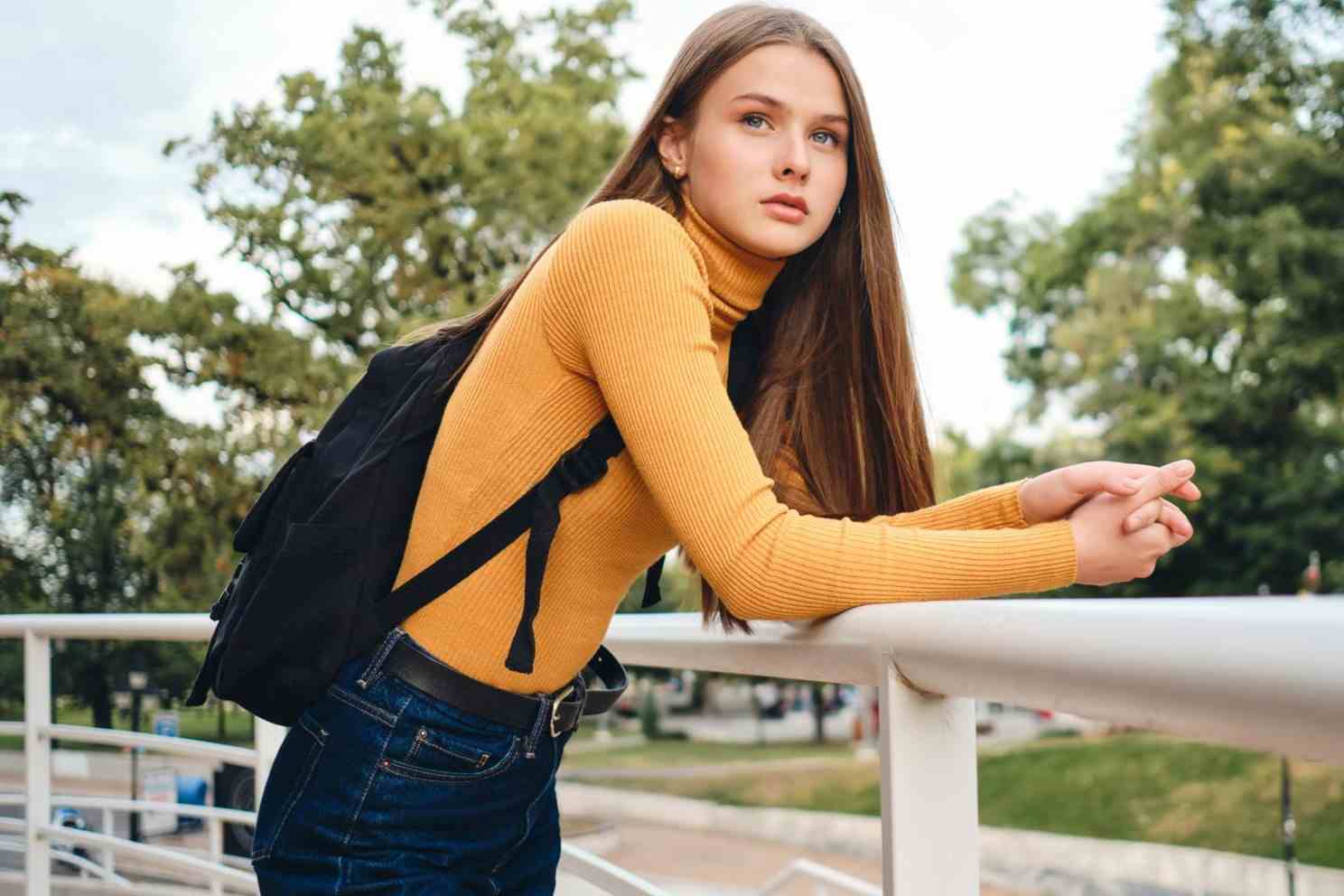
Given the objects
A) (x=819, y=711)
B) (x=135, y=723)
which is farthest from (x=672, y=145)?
(x=819, y=711)

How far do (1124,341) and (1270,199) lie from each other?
301cm

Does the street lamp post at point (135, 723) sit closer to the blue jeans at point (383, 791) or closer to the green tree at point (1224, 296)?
the blue jeans at point (383, 791)

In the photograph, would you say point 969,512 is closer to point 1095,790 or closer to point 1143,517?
point 1143,517

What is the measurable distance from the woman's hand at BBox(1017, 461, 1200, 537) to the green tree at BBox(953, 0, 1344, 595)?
13.0m

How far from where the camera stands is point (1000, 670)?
67 centimetres

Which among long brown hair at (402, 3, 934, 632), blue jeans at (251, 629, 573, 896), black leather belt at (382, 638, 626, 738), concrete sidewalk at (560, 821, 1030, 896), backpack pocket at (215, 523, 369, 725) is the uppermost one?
long brown hair at (402, 3, 934, 632)

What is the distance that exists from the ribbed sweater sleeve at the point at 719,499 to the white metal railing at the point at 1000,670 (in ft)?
0.18

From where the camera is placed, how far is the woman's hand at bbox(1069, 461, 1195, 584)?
3.44 ft

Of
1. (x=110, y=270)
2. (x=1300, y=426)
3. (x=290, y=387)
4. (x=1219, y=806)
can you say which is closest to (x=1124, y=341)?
(x=1300, y=426)

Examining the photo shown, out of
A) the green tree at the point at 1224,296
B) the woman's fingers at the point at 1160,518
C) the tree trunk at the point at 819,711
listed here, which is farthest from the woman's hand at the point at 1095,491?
the tree trunk at the point at 819,711

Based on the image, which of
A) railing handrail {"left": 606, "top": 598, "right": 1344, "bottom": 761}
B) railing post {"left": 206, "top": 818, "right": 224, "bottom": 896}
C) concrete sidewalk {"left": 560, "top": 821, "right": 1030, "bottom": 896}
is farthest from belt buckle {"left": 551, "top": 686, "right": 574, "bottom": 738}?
concrete sidewalk {"left": 560, "top": 821, "right": 1030, "bottom": 896}

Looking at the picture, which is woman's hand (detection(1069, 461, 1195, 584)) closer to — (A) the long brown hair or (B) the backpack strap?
(A) the long brown hair

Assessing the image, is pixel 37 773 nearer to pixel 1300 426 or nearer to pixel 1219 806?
pixel 1300 426

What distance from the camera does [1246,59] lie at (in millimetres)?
13711
